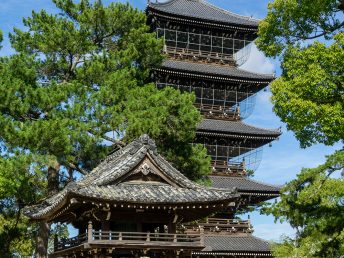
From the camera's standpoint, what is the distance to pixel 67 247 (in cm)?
2002

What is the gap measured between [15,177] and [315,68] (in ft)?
43.2

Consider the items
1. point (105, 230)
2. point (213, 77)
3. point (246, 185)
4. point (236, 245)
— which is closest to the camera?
point (105, 230)

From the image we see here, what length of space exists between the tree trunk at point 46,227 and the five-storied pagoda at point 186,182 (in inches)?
133

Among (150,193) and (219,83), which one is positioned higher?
(219,83)

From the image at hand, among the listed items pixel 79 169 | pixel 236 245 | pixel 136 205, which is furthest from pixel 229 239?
pixel 136 205

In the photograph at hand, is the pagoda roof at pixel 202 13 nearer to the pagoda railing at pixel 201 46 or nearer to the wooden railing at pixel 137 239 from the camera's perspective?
the pagoda railing at pixel 201 46

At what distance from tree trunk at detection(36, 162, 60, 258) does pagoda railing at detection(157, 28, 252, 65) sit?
14.3 m

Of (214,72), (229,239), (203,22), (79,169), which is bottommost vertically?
(229,239)

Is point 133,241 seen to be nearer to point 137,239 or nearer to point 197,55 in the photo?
point 137,239

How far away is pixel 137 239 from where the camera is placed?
1830 centimetres

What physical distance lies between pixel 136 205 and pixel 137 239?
50.6 inches

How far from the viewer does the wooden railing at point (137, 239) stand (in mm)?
17422

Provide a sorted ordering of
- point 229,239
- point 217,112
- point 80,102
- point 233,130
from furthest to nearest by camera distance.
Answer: point 217,112 < point 233,130 < point 229,239 < point 80,102

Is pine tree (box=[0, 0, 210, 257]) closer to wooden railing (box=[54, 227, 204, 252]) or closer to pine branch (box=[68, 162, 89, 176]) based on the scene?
pine branch (box=[68, 162, 89, 176])
